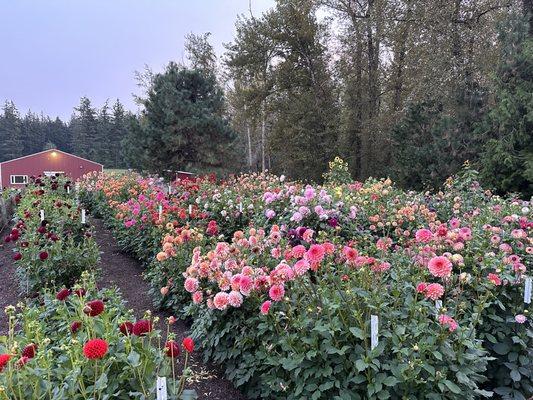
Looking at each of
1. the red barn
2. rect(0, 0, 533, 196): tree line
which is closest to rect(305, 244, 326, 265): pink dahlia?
rect(0, 0, 533, 196): tree line

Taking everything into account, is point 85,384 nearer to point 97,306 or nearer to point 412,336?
point 97,306

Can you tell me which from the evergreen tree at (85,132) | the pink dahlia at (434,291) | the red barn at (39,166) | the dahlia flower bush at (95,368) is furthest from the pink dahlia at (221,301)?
the evergreen tree at (85,132)

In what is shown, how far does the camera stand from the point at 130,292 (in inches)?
162

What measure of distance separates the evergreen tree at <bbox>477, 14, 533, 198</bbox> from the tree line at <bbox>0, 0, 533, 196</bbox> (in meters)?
0.03

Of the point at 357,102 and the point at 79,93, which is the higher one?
the point at 79,93

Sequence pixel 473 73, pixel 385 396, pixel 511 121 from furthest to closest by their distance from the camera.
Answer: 1. pixel 473 73
2. pixel 511 121
3. pixel 385 396

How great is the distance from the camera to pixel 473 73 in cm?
1152

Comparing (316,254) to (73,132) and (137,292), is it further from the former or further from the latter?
(73,132)

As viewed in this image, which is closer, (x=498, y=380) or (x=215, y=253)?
(x=498, y=380)

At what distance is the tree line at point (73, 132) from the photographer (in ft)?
151

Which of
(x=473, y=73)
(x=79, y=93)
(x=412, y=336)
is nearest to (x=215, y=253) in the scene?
(x=412, y=336)

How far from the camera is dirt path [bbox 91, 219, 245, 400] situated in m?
2.44

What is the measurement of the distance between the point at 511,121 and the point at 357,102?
27.5 ft

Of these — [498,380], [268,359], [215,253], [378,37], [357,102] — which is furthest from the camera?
[357,102]
